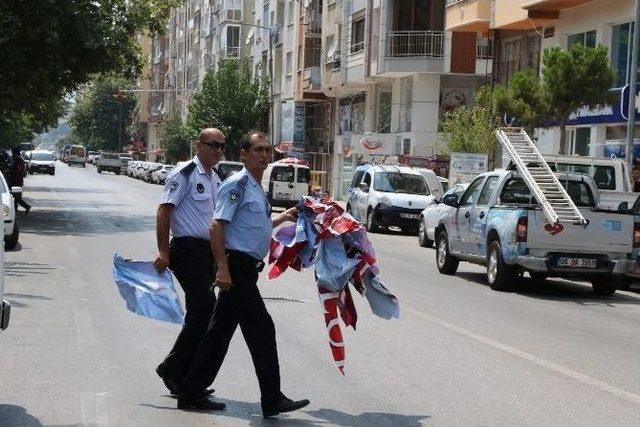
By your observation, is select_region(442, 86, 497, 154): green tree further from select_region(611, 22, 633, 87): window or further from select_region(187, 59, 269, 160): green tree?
select_region(187, 59, 269, 160): green tree

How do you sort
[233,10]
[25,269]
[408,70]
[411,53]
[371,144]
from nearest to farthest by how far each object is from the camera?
1. [25,269]
2. [408,70]
3. [411,53]
4. [371,144]
5. [233,10]

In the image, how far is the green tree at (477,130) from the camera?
125ft

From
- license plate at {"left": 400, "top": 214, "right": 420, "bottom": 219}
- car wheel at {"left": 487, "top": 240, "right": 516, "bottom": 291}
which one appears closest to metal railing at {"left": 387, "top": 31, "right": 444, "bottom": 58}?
license plate at {"left": 400, "top": 214, "right": 420, "bottom": 219}

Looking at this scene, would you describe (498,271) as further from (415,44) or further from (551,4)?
(415,44)

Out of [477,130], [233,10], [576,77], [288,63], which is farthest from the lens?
[233,10]

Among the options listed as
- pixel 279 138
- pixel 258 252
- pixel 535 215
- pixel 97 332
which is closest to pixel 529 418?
pixel 258 252

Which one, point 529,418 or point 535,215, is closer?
point 529,418

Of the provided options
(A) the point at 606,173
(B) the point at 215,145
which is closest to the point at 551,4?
(A) the point at 606,173

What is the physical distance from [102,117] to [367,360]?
148 meters

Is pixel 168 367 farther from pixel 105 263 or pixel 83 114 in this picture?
pixel 83 114

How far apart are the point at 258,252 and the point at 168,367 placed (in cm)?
113

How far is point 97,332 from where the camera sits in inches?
449

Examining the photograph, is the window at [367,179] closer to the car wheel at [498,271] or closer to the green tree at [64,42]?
the green tree at [64,42]

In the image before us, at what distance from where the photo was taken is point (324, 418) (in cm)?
769
